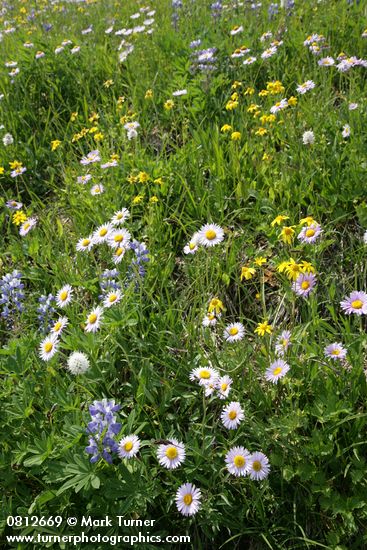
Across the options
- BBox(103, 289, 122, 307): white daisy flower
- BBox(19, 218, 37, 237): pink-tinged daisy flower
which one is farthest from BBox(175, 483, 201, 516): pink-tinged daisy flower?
BBox(19, 218, 37, 237): pink-tinged daisy flower

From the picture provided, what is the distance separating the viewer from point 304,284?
5.85ft

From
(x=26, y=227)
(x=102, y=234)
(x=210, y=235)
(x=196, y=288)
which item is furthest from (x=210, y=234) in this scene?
(x=26, y=227)

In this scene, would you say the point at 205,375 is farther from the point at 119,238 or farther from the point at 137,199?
the point at 137,199

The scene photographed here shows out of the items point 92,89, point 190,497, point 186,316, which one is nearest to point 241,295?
point 186,316

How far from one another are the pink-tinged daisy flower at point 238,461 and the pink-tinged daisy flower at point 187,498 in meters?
0.13

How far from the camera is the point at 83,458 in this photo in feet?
5.38

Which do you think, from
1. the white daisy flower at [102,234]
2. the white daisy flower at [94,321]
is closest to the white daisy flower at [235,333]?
the white daisy flower at [94,321]

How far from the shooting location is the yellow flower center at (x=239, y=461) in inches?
63.1

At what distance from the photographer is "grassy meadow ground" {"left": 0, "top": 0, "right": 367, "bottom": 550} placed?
167cm

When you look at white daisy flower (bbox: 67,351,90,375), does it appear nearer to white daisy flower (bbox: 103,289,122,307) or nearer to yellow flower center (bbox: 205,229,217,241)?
white daisy flower (bbox: 103,289,122,307)

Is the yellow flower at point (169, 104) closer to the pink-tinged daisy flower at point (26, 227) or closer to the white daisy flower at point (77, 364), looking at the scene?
the pink-tinged daisy flower at point (26, 227)

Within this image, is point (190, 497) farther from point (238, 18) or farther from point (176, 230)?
point (238, 18)

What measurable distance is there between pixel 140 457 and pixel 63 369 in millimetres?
673

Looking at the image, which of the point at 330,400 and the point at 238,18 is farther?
the point at 238,18
